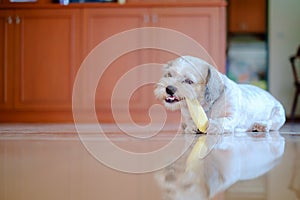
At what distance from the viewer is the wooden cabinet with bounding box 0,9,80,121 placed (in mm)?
3008

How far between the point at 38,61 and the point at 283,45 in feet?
10.5

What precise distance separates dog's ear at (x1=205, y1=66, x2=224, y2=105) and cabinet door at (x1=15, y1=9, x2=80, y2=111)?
1.49 metres

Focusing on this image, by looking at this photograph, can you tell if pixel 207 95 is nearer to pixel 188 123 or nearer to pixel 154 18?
pixel 188 123

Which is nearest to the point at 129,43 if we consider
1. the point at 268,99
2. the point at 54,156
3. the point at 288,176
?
the point at 268,99

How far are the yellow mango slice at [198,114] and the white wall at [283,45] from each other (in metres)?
3.56

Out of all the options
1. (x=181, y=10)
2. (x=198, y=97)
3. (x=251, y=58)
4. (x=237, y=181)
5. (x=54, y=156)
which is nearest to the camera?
(x=237, y=181)

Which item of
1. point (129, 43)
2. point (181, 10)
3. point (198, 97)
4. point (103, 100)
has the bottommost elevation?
point (103, 100)

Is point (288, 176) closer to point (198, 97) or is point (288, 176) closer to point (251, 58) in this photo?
point (198, 97)

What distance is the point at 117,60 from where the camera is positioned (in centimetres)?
297

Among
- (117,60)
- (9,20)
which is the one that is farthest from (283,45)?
(9,20)

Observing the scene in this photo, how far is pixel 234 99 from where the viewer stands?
5.87ft

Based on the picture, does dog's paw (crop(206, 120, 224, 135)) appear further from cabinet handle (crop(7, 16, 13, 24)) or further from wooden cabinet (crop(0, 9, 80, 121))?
cabinet handle (crop(7, 16, 13, 24))

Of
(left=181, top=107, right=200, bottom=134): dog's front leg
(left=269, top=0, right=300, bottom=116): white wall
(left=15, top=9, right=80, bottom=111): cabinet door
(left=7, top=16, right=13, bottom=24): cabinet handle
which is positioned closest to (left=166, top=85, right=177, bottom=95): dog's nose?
(left=181, top=107, right=200, bottom=134): dog's front leg

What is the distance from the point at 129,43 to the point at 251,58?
2.82 metres
